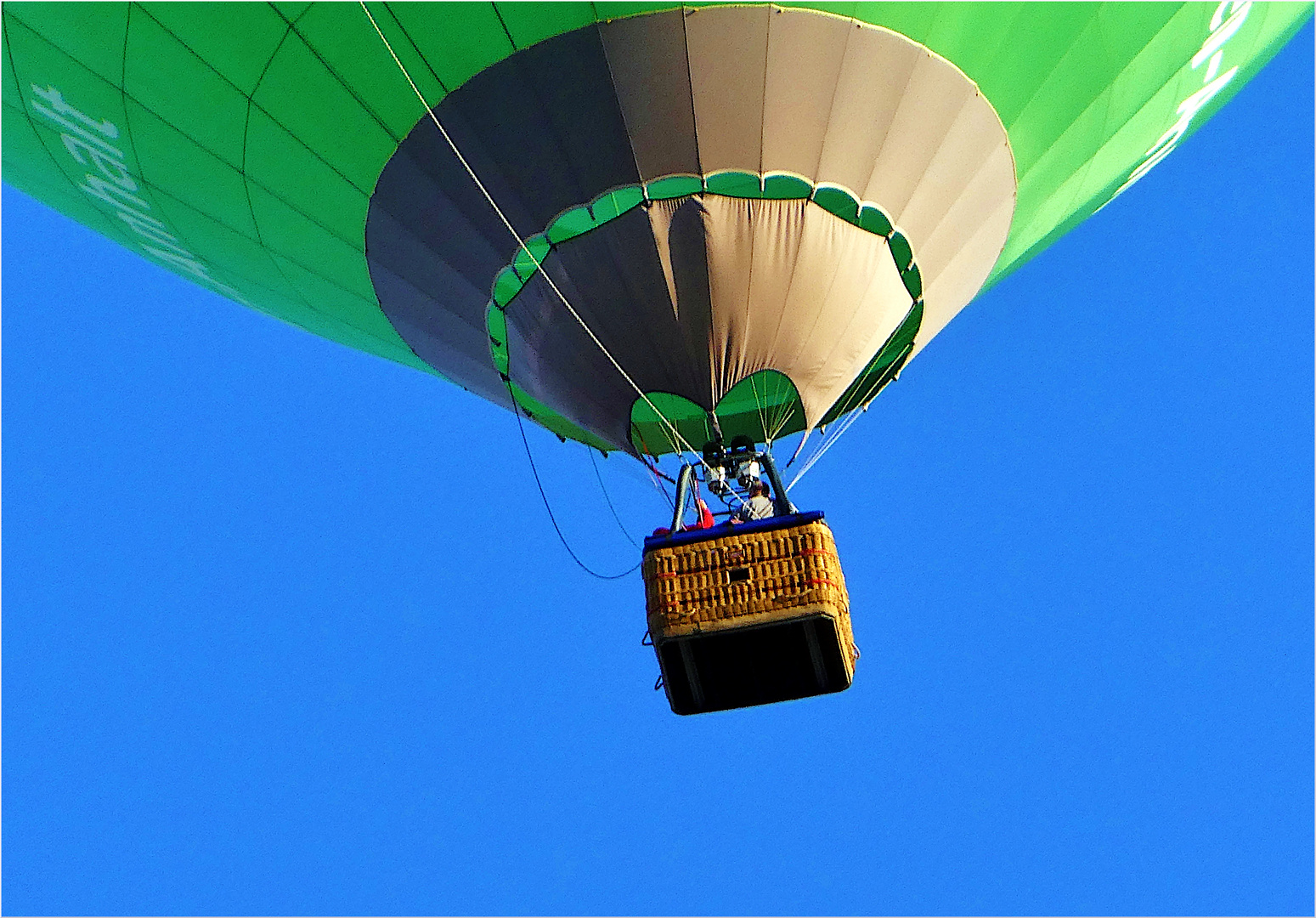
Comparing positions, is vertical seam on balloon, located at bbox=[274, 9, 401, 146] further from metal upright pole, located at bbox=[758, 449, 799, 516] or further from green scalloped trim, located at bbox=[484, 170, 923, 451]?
metal upright pole, located at bbox=[758, 449, 799, 516]

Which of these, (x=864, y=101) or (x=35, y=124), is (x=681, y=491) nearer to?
(x=864, y=101)

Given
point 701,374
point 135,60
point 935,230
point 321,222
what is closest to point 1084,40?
point 935,230

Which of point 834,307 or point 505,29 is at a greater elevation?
point 505,29

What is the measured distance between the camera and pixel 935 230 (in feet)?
22.5

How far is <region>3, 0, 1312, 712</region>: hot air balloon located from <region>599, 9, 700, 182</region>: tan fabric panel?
1cm

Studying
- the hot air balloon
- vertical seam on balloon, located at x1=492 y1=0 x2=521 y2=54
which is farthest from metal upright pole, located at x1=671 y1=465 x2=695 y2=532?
vertical seam on balloon, located at x1=492 y1=0 x2=521 y2=54

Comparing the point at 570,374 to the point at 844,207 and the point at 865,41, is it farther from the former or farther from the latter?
the point at 865,41

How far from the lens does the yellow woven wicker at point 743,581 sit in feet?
19.1

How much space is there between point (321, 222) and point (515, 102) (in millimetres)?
1315

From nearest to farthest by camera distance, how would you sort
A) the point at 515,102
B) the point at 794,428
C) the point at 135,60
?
1. the point at 515,102
2. the point at 135,60
3. the point at 794,428

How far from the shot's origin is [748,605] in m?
→ 5.82

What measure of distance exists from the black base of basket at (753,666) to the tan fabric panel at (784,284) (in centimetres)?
112

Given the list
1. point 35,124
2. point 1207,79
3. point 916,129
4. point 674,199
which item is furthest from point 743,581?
point 35,124

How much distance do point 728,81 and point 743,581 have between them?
6.36 feet
